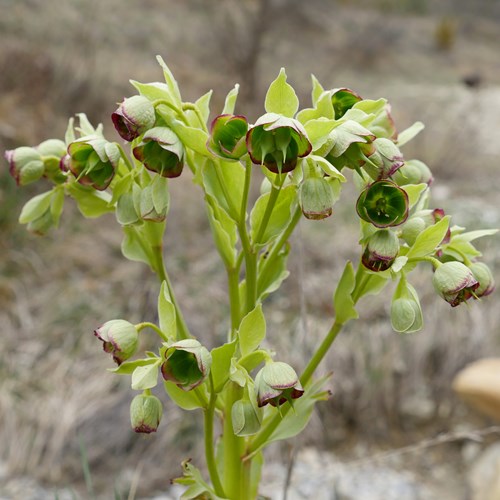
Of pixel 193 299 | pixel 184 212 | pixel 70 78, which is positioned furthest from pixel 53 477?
pixel 70 78

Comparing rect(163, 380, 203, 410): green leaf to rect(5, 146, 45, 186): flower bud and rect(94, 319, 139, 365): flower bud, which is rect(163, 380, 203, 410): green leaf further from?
rect(5, 146, 45, 186): flower bud

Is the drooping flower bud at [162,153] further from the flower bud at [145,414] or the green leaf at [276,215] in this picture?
the flower bud at [145,414]

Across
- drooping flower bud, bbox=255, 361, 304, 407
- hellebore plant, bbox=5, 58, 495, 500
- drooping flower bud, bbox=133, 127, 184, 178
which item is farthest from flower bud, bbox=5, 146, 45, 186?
drooping flower bud, bbox=255, 361, 304, 407

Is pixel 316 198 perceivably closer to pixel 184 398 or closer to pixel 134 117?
pixel 134 117

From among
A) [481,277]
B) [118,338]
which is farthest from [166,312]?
[481,277]

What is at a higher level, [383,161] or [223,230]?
[383,161]

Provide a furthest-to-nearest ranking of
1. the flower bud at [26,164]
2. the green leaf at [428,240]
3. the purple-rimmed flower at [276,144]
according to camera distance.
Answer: the flower bud at [26,164] < the green leaf at [428,240] < the purple-rimmed flower at [276,144]

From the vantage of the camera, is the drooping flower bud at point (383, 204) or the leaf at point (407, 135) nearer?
the drooping flower bud at point (383, 204)

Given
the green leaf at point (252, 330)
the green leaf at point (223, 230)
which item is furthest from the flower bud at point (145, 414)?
the green leaf at point (223, 230)
